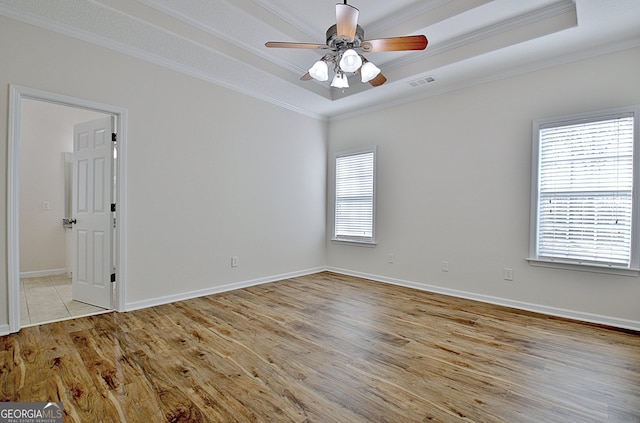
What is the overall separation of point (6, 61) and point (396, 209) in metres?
4.63

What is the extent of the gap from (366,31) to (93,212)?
151 inches

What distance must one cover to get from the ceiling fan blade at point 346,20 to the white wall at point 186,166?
7.60 feet

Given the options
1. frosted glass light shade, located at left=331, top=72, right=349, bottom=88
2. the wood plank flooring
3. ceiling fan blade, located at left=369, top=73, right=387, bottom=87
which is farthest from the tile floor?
ceiling fan blade, located at left=369, top=73, right=387, bottom=87

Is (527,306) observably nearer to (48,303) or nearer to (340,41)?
(340,41)

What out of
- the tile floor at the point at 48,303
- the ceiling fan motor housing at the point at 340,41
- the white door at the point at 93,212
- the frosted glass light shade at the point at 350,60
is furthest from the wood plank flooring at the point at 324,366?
the ceiling fan motor housing at the point at 340,41

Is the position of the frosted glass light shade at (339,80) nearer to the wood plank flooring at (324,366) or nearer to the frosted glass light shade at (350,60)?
the frosted glass light shade at (350,60)

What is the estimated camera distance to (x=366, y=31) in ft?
11.9

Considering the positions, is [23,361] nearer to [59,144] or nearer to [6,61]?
[6,61]

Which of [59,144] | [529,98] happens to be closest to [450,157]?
[529,98]

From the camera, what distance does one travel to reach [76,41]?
3.00 meters

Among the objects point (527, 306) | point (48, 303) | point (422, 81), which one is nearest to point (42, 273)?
point (48, 303)

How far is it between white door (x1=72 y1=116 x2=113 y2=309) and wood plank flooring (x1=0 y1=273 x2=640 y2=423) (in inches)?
21.0

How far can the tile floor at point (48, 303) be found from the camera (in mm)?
3172
